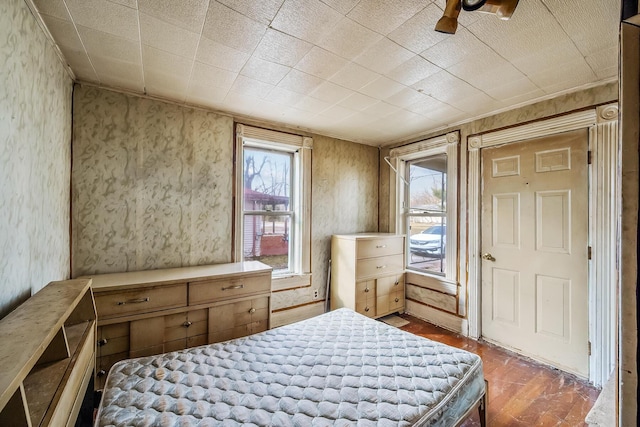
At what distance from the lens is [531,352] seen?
268 centimetres

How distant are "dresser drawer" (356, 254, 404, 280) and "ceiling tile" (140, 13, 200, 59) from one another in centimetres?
264

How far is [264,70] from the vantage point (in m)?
2.08

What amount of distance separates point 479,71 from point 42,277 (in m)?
3.23

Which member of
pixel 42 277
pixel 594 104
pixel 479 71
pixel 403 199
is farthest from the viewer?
pixel 403 199

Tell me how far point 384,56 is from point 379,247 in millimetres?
2255

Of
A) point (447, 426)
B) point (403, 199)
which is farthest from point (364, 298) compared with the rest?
point (447, 426)

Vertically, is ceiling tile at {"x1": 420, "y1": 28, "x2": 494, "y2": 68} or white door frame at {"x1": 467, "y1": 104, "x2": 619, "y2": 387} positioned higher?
ceiling tile at {"x1": 420, "y1": 28, "x2": 494, "y2": 68}

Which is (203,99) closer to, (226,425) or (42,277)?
(42,277)

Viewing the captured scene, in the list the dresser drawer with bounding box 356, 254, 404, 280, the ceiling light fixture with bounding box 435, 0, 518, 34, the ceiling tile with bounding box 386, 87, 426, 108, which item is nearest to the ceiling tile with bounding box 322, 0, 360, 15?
the ceiling light fixture with bounding box 435, 0, 518, 34

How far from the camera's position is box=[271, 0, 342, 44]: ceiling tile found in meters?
1.44

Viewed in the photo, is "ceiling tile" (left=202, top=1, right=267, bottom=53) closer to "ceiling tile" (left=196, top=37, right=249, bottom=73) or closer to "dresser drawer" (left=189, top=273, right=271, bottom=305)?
"ceiling tile" (left=196, top=37, right=249, bottom=73)

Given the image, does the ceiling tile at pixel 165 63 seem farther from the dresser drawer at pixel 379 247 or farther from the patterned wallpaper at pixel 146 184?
the dresser drawer at pixel 379 247

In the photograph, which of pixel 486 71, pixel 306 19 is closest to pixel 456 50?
pixel 486 71

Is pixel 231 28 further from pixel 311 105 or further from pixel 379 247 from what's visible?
pixel 379 247
